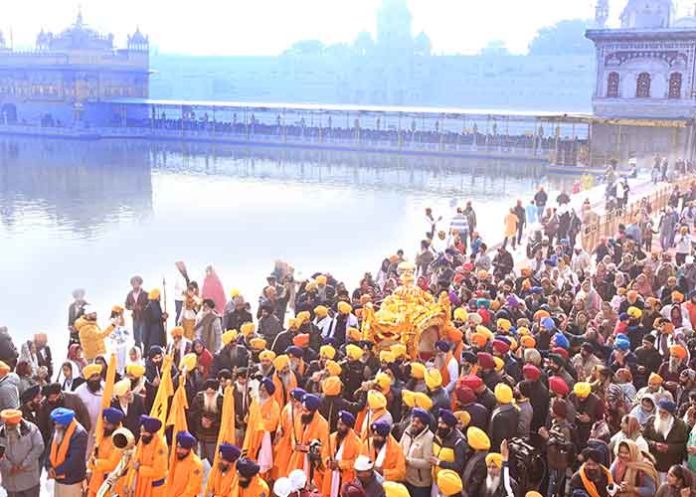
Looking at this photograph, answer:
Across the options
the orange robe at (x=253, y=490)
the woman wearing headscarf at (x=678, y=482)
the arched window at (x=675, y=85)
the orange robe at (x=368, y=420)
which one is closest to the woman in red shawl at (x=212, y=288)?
the orange robe at (x=368, y=420)

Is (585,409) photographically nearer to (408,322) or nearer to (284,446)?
(408,322)

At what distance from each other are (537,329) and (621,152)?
29.0 metres

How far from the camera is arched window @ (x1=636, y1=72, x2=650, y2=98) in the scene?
3662 centimetres

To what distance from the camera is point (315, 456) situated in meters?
5.89

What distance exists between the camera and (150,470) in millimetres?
5461

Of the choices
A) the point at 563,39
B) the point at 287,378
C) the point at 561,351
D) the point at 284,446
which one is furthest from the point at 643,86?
the point at 563,39

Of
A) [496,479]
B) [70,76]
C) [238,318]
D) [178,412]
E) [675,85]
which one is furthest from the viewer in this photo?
[70,76]

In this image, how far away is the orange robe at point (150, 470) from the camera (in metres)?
5.47

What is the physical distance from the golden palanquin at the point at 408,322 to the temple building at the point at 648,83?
2850cm

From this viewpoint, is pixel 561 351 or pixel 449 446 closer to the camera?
pixel 449 446

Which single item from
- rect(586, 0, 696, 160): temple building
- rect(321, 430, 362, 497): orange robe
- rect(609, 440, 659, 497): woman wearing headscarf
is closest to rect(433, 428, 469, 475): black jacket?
rect(321, 430, 362, 497): orange robe

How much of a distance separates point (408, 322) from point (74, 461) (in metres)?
3.46

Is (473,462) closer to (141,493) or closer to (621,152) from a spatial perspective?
(141,493)

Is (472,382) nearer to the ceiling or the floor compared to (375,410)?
nearer to the ceiling
